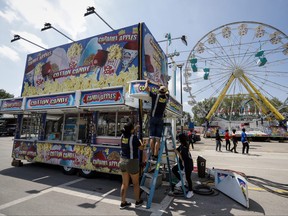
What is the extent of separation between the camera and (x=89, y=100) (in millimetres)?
6035

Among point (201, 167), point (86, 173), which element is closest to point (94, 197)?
point (86, 173)

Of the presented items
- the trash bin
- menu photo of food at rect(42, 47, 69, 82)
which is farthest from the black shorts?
menu photo of food at rect(42, 47, 69, 82)

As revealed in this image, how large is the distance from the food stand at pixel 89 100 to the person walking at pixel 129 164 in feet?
4.16

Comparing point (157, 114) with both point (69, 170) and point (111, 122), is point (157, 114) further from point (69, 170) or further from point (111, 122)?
point (69, 170)

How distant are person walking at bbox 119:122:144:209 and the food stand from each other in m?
1.27

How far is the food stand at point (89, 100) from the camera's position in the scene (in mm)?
6070

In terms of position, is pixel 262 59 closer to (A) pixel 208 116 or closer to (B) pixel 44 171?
(A) pixel 208 116

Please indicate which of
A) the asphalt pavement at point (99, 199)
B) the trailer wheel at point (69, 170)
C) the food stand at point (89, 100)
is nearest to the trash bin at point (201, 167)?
the asphalt pavement at point (99, 199)

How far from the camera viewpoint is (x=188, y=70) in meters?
24.8

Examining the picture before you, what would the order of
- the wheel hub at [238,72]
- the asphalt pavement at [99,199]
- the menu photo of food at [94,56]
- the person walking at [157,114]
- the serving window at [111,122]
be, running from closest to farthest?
the asphalt pavement at [99,199], the person walking at [157,114], the serving window at [111,122], the menu photo of food at [94,56], the wheel hub at [238,72]

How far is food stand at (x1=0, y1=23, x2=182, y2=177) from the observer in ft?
19.9

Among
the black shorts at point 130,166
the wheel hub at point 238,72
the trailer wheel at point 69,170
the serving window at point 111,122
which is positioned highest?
the wheel hub at point 238,72

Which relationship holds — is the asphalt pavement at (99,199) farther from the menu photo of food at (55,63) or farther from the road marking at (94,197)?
the menu photo of food at (55,63)

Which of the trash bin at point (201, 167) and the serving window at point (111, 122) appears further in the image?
the serving window at point (111, 122)
